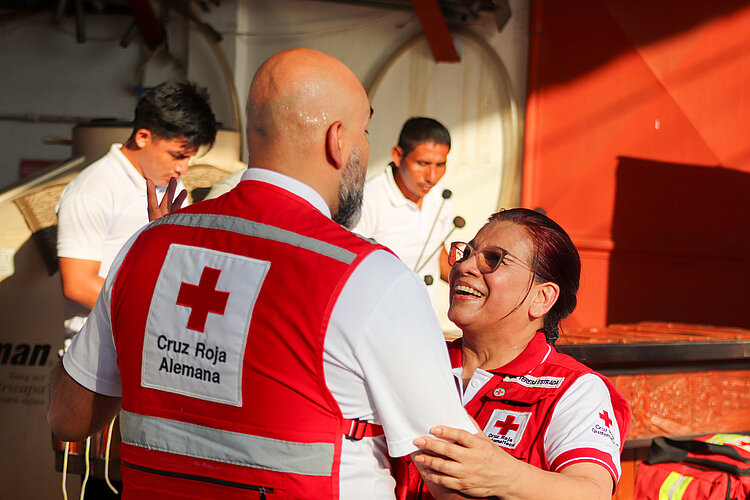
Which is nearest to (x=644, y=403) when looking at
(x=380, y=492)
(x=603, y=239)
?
(x=380, y=492)

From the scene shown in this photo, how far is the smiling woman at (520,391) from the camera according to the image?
120 cm

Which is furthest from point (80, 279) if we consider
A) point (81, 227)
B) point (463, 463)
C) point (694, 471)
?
point (694, 471)

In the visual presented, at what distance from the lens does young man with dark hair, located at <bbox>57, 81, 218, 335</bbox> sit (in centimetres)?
273

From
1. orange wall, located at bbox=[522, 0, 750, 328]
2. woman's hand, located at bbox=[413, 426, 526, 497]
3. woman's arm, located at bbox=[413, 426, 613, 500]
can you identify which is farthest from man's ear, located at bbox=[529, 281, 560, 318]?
orange wall, located at bbox=[522, 0, 750, 328]

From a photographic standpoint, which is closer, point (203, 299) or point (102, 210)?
point (203, 299)

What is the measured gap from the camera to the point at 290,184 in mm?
1225

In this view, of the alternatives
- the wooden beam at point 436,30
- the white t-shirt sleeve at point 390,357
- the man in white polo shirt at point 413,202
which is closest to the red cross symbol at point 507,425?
the white t-shirt sleeve at point 390,357

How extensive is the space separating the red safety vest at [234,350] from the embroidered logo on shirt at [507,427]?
0.51 metres

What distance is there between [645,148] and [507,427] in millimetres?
4713

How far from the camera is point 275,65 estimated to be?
1271 millimetres

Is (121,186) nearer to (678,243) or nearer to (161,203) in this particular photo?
(161,203)

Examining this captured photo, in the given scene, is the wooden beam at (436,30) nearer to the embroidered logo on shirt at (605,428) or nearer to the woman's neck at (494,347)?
the woman's neck at (494,347)

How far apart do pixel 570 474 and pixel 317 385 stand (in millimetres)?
568

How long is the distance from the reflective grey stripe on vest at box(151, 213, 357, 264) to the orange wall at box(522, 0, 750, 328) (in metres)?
4.62
